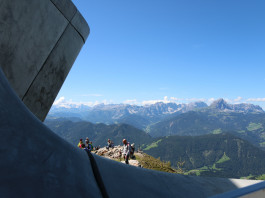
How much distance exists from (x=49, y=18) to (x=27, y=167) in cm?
259

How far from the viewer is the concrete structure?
1224 mm

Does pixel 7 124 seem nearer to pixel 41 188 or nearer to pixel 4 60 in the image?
pixel 41 188

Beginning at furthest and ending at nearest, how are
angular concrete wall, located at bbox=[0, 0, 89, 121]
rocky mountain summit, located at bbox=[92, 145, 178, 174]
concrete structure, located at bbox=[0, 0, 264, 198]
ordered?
rocky mountain summit, located at bbox=[92, 145, 178, 174] → angular concrete wall, located at bbox=[0, 0, 89, 121] → concrete structure, located at bbox=[0, 0, 264, 198]

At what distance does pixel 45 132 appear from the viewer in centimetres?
156

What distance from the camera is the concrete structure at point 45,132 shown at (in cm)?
122

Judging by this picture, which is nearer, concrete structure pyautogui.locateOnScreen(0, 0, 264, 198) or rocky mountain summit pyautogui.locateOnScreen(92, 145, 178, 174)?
concrete structure pyautogui.locateOnScreen(0, 0, 264, 198)

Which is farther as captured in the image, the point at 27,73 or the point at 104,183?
the point at 27,73

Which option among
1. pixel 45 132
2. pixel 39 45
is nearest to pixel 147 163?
pixel 39 45

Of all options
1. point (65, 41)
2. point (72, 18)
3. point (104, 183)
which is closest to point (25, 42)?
point (65, 41)

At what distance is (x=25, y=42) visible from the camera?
259 cm

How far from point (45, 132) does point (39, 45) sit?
1.90 metres

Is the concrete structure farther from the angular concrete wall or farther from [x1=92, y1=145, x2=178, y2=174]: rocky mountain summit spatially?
[x1=92, y1=145, x2=178, y2=174]: rocky mountain summit

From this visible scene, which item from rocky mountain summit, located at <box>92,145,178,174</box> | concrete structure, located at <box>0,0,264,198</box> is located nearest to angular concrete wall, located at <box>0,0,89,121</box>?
concrete structure, located at <box>0,0,264,198</box>

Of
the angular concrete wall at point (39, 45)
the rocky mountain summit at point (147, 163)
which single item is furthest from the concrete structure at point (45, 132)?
the rocky mountain summit at point (147, 163)
